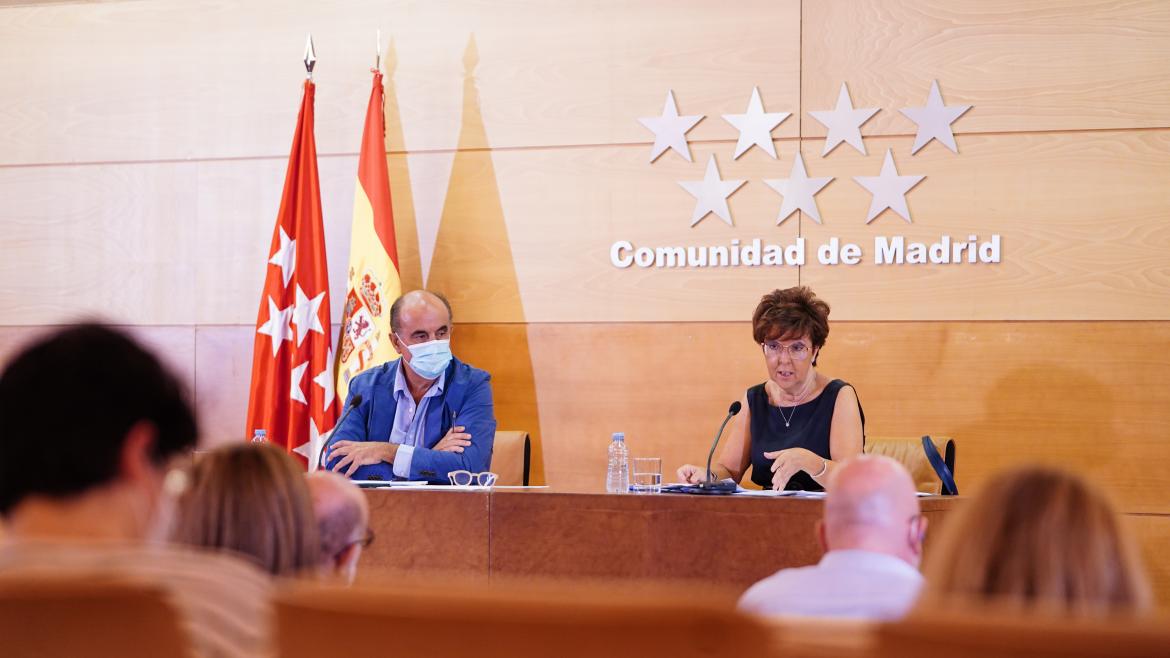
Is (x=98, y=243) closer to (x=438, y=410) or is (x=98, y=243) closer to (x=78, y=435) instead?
(x=438, y=410)

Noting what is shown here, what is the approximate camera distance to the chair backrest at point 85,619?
1.18m

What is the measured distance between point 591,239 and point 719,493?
197cm

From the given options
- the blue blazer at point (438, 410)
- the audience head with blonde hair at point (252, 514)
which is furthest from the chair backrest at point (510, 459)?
the audience head with blonde hair at point (252, 514)

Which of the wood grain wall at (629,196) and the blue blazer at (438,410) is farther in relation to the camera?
the wood grain wall at (629,196)

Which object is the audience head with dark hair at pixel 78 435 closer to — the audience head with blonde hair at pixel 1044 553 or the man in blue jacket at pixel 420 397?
the audience head with blonde hair at pixel 1044 553

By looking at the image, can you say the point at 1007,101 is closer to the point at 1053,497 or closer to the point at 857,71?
the point at 857,71

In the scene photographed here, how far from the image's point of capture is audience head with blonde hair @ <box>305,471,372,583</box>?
1.90 m

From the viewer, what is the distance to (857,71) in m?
5.15

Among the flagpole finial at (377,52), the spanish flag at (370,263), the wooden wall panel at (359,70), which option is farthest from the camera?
the flagpole finial at (377,52)

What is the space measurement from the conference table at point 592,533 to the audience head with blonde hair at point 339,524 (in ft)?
5.52

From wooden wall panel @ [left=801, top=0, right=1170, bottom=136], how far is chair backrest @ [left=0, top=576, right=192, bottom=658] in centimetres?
437

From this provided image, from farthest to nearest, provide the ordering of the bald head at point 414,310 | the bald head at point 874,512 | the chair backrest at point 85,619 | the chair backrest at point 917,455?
the bald head at point 414,310, the chair backrest at point 917,455, the bald head at point 874,512, the chair backrest at point 85,619

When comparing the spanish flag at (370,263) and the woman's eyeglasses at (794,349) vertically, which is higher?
the spanish flag at (370,263)

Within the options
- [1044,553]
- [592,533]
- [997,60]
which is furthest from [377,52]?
[1044,553]
